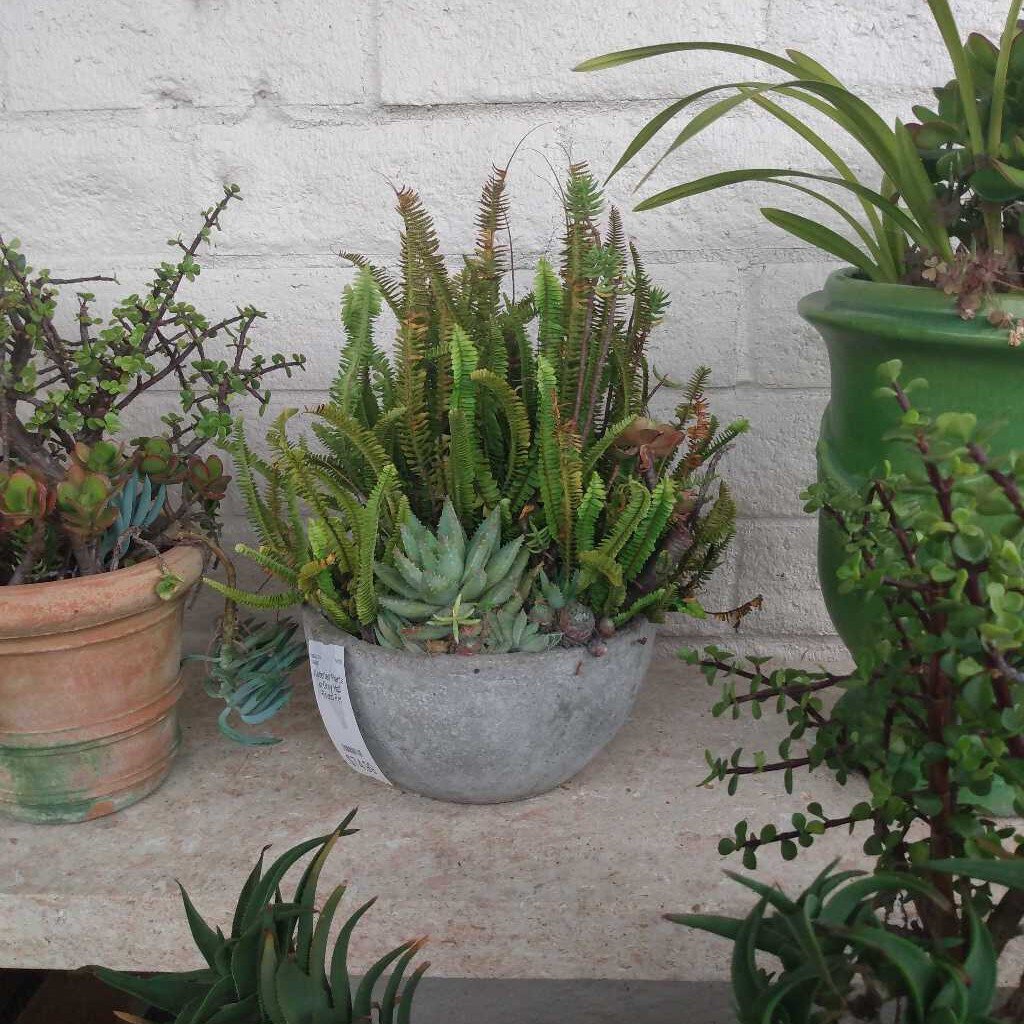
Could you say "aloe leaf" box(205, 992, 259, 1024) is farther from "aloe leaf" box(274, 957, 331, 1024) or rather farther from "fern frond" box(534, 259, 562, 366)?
"fern frond" box(534, 259, 562, 366)

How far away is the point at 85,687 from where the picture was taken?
62 cm

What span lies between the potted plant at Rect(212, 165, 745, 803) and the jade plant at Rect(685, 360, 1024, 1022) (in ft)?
0.71

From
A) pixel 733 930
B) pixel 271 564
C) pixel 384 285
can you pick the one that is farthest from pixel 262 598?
pixel 733 930

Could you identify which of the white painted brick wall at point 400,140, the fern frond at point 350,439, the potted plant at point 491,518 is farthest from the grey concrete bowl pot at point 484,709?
the white painted brick wall at point 400,140

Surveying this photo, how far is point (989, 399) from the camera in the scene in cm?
54

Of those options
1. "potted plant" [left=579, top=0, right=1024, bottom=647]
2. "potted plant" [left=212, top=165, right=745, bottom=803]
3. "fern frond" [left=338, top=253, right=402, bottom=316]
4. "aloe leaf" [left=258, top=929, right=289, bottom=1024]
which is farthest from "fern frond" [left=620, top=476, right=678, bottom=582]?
"aloe leaf" [left=258, top=929, right=289, bottom=1024]

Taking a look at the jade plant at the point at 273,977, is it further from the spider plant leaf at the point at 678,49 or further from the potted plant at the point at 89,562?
the spider plant leaf at the point at 678,49

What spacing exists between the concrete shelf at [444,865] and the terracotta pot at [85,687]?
0.03 metres

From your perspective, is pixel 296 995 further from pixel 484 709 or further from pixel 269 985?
pixel 484 709

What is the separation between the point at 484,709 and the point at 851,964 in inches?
12.1

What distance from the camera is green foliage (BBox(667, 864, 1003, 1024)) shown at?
0.28m

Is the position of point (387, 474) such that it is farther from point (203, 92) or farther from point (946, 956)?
point (203, 92)

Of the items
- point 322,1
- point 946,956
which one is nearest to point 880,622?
point 946,956

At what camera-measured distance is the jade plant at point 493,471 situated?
22.6 inches
